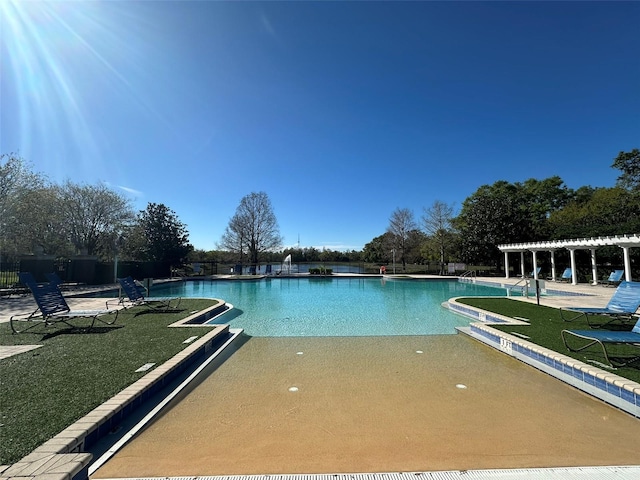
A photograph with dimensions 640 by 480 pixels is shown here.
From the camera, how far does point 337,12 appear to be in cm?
764

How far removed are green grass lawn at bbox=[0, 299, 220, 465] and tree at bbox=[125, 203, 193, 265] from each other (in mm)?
17066

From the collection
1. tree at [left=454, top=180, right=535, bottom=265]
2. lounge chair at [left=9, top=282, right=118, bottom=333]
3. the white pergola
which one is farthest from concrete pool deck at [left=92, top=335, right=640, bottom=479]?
tree at [left=454, top=180, right=535, bottom=265]

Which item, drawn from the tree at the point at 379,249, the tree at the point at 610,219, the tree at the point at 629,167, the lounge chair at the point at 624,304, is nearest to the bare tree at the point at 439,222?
the tree at the point at 379,249

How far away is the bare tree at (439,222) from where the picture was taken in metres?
25.7

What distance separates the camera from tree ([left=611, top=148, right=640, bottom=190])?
2136 centimetres

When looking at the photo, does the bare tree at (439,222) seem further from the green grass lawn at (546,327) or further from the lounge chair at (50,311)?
the lounge chair at (50,311)

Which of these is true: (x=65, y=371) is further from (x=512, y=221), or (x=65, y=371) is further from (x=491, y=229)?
(x=512, y=221)

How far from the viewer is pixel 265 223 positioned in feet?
90.1

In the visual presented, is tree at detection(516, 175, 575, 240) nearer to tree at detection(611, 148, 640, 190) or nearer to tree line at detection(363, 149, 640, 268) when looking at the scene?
tree line at detection(363, 149, 640, 268)

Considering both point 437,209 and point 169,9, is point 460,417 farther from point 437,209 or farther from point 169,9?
point 437,209

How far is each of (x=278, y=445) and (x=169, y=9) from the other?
851 cm

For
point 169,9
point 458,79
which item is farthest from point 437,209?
point 169,9

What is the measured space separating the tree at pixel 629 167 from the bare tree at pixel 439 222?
11615 mm

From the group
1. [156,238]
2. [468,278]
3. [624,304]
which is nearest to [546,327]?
[624,304]
